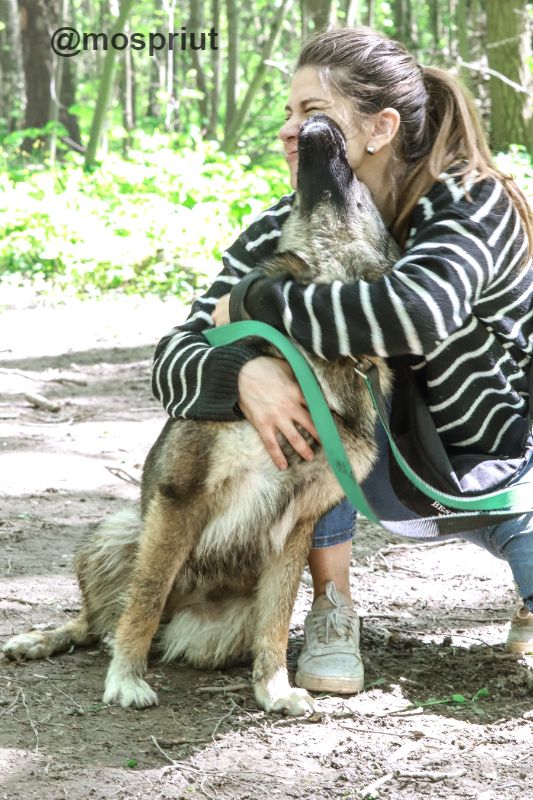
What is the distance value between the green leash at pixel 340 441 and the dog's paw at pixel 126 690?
0.77 metres

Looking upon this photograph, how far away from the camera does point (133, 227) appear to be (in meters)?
9.29

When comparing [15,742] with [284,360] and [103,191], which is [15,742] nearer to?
[284,360]

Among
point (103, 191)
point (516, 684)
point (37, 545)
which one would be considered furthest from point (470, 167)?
point (103, 191)

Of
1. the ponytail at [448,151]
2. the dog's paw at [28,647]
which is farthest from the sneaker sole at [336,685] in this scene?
the ponytail at [448,151]

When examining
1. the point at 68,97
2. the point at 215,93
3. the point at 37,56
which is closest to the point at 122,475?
the point at 37,56

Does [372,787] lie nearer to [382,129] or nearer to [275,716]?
[275,716]

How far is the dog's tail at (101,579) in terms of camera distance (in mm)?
2994

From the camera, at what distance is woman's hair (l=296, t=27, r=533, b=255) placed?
2.72 m

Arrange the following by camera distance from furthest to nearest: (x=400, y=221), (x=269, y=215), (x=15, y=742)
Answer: (x=269, y=215) < (x=400, y=221) < (x=15, y=742)

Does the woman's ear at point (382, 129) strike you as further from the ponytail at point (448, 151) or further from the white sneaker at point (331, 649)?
the white sneaker at point (331, 649)

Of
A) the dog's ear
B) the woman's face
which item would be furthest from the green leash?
the woman's face

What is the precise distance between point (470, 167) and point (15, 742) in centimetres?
191

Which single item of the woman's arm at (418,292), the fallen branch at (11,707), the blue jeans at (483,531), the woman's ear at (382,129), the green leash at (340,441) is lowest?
the fallen branch at (11,707)

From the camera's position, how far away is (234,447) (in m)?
2.60
